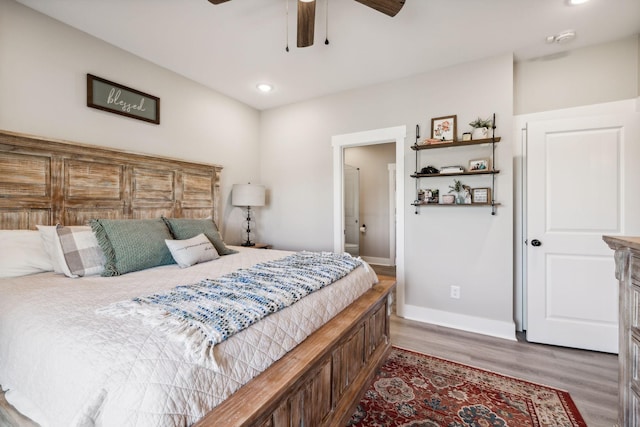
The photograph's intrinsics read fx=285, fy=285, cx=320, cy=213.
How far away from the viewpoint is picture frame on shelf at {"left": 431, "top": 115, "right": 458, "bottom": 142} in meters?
2.91

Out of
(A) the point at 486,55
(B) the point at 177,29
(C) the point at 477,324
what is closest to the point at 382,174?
(A) the point at 486,55

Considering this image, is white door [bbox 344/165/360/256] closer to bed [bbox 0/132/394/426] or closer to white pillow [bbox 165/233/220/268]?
bed [bbox 0/132/394/426]

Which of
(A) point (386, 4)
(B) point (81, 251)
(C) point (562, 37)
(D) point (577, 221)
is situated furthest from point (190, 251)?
(C) point (562, 37)

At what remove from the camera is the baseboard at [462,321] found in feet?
8.91

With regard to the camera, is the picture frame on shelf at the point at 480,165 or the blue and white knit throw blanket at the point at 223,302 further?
the picture frame on shelf at the point at 480,165

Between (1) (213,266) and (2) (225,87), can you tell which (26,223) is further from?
(2) (225,87)

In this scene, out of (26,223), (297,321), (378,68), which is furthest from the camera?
(378,68)

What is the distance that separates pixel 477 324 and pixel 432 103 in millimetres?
2321

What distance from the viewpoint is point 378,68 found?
2990mm

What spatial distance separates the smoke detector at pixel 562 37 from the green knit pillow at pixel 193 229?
11.2 ft

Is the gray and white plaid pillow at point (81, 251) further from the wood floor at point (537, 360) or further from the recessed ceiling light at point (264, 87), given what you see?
the wood floor at point (537, 360)

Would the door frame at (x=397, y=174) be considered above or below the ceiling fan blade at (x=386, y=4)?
below

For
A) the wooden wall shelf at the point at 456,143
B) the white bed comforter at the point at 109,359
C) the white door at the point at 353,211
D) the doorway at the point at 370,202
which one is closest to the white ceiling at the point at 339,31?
the wooden wall shelf at the point at 456,143

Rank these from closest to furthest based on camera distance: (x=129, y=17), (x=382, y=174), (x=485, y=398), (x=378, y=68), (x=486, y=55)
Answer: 1. (x=485, y=398)
2. (x=129, y=17)
3. (x=486, y=55)
4. (x=378, y=68)
5. (x=382, y=174)
